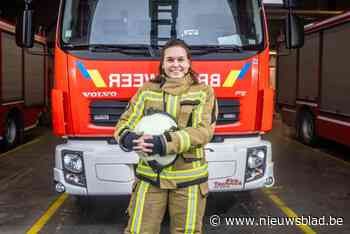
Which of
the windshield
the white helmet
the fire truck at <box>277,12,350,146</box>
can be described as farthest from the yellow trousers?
the fire truck at <box>277,12,350,146</box>

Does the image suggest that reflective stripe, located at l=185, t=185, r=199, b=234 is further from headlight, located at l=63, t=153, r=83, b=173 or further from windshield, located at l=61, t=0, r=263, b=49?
windshield, located at l=61, t=0, r=263, b=49

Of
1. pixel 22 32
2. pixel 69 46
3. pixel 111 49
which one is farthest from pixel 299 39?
pixel 22 32

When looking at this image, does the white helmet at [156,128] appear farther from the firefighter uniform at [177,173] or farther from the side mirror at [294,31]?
the side mirror at [294,31]

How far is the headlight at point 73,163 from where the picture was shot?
197 inches

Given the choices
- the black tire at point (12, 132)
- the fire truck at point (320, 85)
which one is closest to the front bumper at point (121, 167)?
the fire truck at point (320, 85)

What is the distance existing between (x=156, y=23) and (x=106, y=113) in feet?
3.39

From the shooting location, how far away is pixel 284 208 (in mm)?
6402

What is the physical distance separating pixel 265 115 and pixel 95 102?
66.5 inches

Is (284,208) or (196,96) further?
(284,208)

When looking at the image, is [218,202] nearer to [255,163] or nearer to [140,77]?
[255,163]

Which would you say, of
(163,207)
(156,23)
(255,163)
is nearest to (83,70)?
(156,23)

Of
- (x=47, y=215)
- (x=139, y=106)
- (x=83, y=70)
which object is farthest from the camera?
(x=47, y=215)

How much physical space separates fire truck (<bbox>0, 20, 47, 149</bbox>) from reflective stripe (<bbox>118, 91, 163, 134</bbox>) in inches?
301

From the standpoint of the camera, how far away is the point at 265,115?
17.2ft
